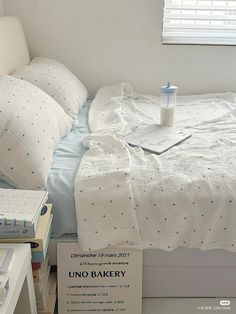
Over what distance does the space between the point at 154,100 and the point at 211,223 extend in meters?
1.13

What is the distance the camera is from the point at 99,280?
4.08ft

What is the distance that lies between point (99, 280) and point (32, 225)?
0.42 meters

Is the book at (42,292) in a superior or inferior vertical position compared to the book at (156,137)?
inferior

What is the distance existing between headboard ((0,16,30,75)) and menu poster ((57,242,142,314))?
999 mm

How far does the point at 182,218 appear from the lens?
45.8 inches

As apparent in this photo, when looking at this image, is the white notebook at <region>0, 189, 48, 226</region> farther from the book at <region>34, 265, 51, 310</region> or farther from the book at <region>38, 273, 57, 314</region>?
the book at <region>38, 273, 57, 314</region>

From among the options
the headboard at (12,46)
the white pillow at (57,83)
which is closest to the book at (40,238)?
the white pillow at (57,83)

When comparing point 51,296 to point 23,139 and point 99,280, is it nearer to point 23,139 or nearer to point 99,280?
point 99,280

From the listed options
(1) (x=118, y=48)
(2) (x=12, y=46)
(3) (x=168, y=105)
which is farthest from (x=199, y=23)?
(2) (x=12, y=46)

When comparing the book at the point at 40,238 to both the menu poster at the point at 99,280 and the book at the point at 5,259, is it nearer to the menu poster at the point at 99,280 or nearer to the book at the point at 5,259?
the book at the point at 5,259

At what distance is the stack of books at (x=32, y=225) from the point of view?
0.95 meters

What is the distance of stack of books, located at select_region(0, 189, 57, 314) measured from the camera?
948mm

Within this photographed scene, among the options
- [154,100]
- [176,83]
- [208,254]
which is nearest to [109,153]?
[208,254]

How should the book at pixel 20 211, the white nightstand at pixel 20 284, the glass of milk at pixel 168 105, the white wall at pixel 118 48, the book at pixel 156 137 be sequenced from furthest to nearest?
the white wall at pixel 118 48 < the glass of milk at pixel 168 105 < the book at pixel 156 137 < the book at pixel 20 211 < the white nightstand at pixel 20 284
